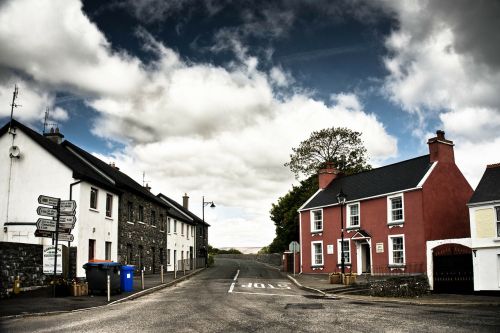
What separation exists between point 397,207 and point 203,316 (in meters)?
20.9

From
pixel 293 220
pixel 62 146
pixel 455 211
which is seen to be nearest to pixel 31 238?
pixel 62 146

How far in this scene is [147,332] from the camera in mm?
10086

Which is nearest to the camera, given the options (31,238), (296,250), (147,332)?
(147,332)

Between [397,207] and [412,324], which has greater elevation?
[397,207]

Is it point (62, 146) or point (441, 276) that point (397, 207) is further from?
point (62, 146)

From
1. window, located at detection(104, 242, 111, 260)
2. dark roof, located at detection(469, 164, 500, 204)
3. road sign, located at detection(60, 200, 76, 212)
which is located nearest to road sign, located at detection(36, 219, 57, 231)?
road sign, located at detection(60, 200, 76, 212)

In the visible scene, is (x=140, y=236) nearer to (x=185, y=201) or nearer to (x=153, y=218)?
(x=153, y=218)

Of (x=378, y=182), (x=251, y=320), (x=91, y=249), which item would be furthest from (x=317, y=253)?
(x=251, y=320)

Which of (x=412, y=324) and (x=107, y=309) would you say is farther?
(x=107, y=309)

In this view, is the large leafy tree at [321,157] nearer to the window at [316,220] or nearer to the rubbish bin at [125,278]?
the window at [316,220]

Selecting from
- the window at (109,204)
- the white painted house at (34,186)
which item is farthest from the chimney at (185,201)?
the white painted house at (34,186)

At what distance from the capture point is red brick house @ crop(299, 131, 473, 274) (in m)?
28.7

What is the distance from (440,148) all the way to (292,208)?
22310 mm

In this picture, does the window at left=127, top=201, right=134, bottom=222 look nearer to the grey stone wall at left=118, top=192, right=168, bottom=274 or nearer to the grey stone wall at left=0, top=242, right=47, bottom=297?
the grey stone wall at left=118, top=192, right=168, bottom=274
